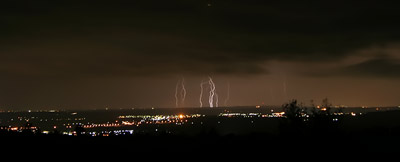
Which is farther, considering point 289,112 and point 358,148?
point 289,112

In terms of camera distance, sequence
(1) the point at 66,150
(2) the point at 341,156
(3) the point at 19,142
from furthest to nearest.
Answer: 1. (3) the point at 19,142
2. (1) the point at 66,150
3. (2) the point at 341,156

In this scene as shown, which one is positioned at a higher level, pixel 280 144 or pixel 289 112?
pixel 289 112

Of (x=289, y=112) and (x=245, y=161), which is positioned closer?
(x=245, y=161)

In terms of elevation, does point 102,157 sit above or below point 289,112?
below

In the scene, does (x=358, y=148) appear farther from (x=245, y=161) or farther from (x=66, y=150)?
(x=66, y=150)

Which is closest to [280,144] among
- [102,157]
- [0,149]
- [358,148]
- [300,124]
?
[300,124]

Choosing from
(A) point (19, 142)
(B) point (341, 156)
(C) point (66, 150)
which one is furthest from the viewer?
(A) point (19, 142)

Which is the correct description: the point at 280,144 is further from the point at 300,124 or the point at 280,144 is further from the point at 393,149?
the point at 393,149

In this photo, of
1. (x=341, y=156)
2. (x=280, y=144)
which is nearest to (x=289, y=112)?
(x=280, y=144)

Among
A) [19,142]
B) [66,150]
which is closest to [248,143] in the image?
[66,150]
